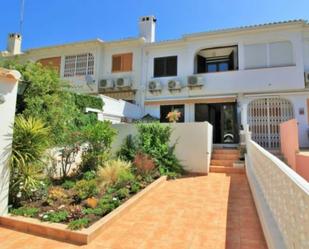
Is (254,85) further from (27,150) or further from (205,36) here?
(27,150)

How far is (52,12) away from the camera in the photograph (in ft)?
61.0

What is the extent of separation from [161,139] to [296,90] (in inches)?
415

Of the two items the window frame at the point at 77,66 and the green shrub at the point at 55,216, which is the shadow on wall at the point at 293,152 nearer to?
the green shrub at the point at 55,216

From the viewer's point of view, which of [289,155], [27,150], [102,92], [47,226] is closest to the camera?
[47,226]

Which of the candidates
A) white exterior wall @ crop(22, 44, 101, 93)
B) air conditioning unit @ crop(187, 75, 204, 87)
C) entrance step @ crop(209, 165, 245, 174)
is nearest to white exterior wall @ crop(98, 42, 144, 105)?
white exterior wall @ crop(22, 44, 101, 93)

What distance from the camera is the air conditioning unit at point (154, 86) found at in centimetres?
2017

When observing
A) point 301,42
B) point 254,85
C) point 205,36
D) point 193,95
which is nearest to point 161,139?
point 193,95

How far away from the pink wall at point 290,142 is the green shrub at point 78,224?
9.74 meters

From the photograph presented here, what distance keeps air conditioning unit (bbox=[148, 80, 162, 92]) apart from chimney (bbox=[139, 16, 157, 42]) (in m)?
4.26

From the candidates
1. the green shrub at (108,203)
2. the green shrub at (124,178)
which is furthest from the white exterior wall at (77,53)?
the green shrub at (108,203)

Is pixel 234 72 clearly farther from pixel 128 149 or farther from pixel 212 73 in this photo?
pixel 128 149

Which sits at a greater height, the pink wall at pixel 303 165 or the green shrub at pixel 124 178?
the pink wall at pixel 303 165

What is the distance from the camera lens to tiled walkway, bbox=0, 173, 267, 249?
16.9 feet

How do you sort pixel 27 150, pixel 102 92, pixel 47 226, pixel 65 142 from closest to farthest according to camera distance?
1. pixel 47 226
2. pixel 27 150
3. pixel 65 142
4. pixel 102 92
